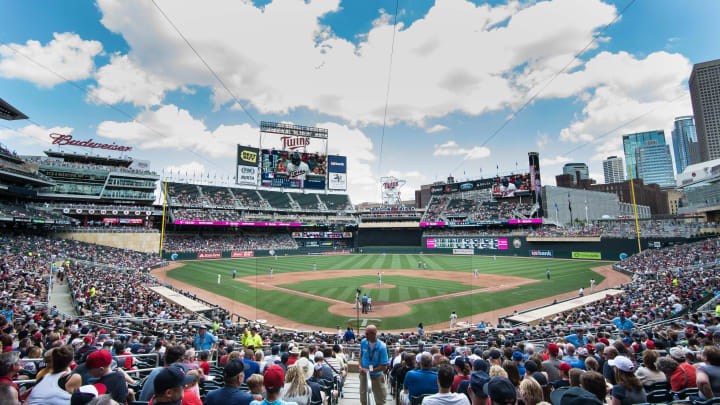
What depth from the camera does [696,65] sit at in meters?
130

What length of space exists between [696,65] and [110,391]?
196 meters

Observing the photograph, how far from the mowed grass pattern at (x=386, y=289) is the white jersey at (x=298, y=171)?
38.4m

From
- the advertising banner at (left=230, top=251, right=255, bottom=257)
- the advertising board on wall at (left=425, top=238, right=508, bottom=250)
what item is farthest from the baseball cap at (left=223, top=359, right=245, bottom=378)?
the advertising board on wall at (left=425, top=238, right=508, bottom=250)

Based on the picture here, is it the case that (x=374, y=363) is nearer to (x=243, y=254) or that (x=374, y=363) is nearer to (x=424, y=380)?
(x=424, y=380)

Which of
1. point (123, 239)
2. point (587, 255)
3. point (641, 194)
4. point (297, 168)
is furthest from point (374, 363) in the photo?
point (641, 194)

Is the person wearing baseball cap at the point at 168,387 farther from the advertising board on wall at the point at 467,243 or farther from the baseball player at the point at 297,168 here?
the baseball player at the point at 297,168

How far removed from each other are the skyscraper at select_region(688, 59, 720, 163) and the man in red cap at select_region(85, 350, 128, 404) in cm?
18213

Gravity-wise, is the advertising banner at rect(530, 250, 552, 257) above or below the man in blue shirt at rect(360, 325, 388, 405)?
below

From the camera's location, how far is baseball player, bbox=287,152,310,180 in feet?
219

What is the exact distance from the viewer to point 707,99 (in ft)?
420

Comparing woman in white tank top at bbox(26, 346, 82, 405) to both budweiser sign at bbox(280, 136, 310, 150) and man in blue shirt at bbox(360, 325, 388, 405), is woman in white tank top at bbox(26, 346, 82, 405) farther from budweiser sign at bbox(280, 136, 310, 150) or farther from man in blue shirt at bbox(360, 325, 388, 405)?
budweiser sign at bbox(280, 136, 310, 150)

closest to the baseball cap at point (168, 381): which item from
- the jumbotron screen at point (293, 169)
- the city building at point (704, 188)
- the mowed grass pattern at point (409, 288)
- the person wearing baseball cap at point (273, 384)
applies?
the person wearing baseball cap at point (273, 384)

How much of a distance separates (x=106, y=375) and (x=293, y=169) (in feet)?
213

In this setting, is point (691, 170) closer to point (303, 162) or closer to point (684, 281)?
point (684, 281)
